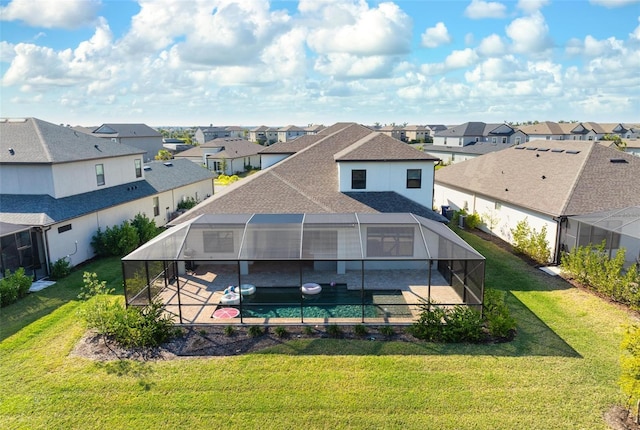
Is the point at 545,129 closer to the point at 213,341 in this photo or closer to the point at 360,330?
the point at 360,330

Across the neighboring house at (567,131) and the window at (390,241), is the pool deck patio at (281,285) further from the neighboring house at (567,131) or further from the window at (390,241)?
the neighboring house at (567,131)

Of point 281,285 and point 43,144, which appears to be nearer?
point 281,285

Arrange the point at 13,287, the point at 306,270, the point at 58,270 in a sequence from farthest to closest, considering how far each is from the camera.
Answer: the point at 306,270 → the point at 58,270 → the point at 13,287

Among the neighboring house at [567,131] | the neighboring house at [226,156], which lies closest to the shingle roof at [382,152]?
the neighboring house at [226,156]

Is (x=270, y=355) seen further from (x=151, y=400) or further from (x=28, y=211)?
(x=28, y=211)

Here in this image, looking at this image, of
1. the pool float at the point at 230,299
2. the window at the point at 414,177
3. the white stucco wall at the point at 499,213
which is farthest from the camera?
the window at the point at 414,177

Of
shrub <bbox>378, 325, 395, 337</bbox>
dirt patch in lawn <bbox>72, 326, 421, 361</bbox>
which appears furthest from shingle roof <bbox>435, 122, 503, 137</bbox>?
dirt patch in lawn <bbox>72, 326, 421, 361</bbox>

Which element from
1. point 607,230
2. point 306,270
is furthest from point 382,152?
point 607,230
